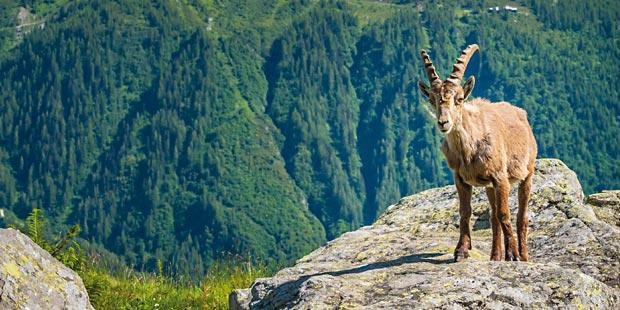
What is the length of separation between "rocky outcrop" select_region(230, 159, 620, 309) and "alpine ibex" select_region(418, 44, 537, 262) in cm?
48

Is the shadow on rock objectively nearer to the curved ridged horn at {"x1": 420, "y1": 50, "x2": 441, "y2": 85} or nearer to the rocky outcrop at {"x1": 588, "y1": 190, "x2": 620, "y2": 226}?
the curved ridged horn at {"x1": 420, "y1": 50, "x2": 441, "y2": 85}

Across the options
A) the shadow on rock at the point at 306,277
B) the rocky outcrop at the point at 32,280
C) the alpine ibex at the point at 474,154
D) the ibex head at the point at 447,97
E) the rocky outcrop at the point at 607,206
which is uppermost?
the ibex head at the point at 447,97

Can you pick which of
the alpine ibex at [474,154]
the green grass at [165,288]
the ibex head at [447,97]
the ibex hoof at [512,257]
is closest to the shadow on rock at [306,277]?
the alpine ibex at [474,154]

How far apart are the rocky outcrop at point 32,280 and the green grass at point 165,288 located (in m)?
2.39

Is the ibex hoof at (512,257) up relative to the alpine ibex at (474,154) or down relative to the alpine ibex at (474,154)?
down

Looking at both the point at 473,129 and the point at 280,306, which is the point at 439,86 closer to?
the point at 473,129

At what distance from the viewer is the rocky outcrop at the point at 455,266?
1266 cm

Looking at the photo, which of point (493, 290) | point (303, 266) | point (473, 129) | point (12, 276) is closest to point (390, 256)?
point (303, 266)

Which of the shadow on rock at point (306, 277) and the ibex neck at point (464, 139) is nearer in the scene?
the shadow on rock at point (306, 277)

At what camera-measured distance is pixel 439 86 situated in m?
14.6

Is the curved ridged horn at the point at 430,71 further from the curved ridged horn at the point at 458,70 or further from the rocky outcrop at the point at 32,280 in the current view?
the rocky outcrop at the point at 32,280

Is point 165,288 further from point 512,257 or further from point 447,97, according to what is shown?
point 447,97

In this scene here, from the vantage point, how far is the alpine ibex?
14.7 metres

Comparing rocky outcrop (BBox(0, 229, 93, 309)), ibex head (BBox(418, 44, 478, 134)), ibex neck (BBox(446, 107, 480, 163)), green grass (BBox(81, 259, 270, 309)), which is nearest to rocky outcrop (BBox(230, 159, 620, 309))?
ibex neck (BBox(446, 107, 480, 163))
